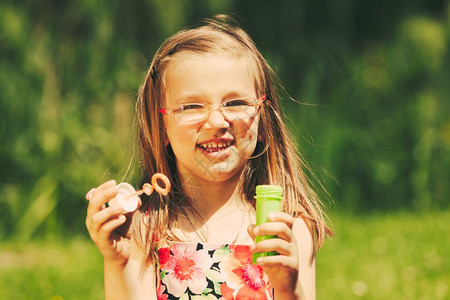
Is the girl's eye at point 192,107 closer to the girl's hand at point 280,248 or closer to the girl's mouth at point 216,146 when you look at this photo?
the girl's mouth at point 216,146

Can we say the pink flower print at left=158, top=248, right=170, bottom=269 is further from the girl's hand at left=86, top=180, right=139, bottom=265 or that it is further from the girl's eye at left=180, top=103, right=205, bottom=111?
the girl's eye at left=180, top=103, right=205, bottom=111

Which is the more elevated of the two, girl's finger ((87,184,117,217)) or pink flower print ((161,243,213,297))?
girl's finger ((87,184,117,217))

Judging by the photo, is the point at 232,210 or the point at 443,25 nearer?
the point at 232,210

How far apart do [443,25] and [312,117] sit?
252 cm

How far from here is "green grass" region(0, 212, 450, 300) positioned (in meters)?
3.33

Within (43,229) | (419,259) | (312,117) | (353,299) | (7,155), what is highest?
(312,117)

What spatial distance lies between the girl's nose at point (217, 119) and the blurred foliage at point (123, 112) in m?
2.40

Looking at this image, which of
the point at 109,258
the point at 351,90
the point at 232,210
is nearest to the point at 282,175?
the point at 232,210

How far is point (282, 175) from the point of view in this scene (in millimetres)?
2180

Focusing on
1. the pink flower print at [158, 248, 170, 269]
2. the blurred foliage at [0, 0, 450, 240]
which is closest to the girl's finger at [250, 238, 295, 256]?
the pink flower print at [158, 248, 170, 269]

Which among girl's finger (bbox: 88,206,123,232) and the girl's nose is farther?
the girl's nose

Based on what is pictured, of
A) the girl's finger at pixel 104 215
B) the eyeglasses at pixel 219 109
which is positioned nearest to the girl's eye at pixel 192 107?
the eyeglasses at pixel 219 109

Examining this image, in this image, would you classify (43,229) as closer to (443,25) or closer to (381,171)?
(381,171)

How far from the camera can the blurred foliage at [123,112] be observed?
488 cm
